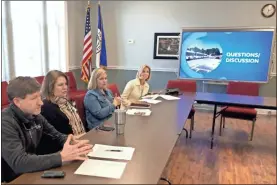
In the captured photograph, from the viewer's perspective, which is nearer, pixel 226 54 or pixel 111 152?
pixel 111 152

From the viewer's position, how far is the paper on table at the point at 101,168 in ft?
3.35

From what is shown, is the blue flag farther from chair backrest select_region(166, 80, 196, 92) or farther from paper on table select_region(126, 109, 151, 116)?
paper on table select_region(126, 109, 151, 116)

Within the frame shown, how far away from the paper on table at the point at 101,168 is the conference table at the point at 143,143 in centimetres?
2

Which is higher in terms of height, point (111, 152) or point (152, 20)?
point (152, 20)

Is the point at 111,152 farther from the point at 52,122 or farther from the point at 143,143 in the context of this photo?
the point at 52,122

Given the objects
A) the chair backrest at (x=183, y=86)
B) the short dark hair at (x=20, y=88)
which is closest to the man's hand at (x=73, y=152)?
the short dark hair at (x=20, y=88)

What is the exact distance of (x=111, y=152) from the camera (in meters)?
1.26

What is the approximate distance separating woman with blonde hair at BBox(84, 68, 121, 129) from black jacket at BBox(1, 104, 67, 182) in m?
0.79

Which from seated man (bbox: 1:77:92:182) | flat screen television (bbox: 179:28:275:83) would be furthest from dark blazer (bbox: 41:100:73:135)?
flat screen television (bbox: 179:28:275:83)

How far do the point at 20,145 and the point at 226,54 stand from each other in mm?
4448

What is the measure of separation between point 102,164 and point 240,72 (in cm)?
429

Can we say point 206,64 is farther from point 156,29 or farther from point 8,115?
point 8,115

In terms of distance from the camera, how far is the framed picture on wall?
521cm

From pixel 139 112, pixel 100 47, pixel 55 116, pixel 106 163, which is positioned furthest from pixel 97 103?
pixel 100 47
